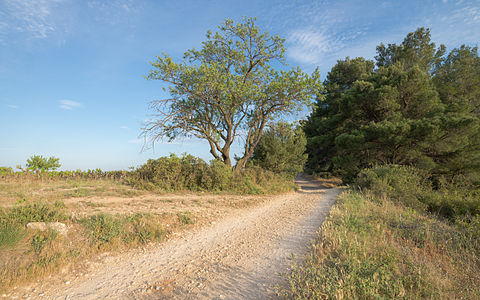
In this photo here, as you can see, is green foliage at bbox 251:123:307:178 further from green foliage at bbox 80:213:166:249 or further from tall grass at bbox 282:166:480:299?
green foliage at bbox 80:213:166:249

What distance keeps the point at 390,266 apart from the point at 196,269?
3.39 meters

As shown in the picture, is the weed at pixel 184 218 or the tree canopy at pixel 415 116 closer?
the weed at pixel 184 218

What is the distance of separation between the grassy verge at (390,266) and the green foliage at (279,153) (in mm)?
13114

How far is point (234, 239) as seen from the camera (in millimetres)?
5430

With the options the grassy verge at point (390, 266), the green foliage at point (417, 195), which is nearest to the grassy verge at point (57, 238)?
the grassy verge at point (390, 266)

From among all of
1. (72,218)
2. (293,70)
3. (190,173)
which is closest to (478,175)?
(293,70)

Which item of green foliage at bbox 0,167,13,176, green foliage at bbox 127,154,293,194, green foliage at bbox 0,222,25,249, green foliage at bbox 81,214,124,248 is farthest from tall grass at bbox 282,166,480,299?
green foliage at bbox 0,167,13,176

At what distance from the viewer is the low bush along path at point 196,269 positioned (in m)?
3.13

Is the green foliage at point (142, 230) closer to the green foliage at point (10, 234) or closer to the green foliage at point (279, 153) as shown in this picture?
the green foliage at point (10, 234)

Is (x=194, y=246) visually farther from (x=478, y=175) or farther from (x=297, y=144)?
(x=478, y=175)

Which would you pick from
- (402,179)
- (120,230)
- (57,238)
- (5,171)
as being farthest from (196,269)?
(5,171)

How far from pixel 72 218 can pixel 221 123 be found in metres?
12.8

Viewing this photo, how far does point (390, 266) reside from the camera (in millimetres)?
3199

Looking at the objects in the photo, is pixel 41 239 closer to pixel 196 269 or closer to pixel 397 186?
pixel 196 269
